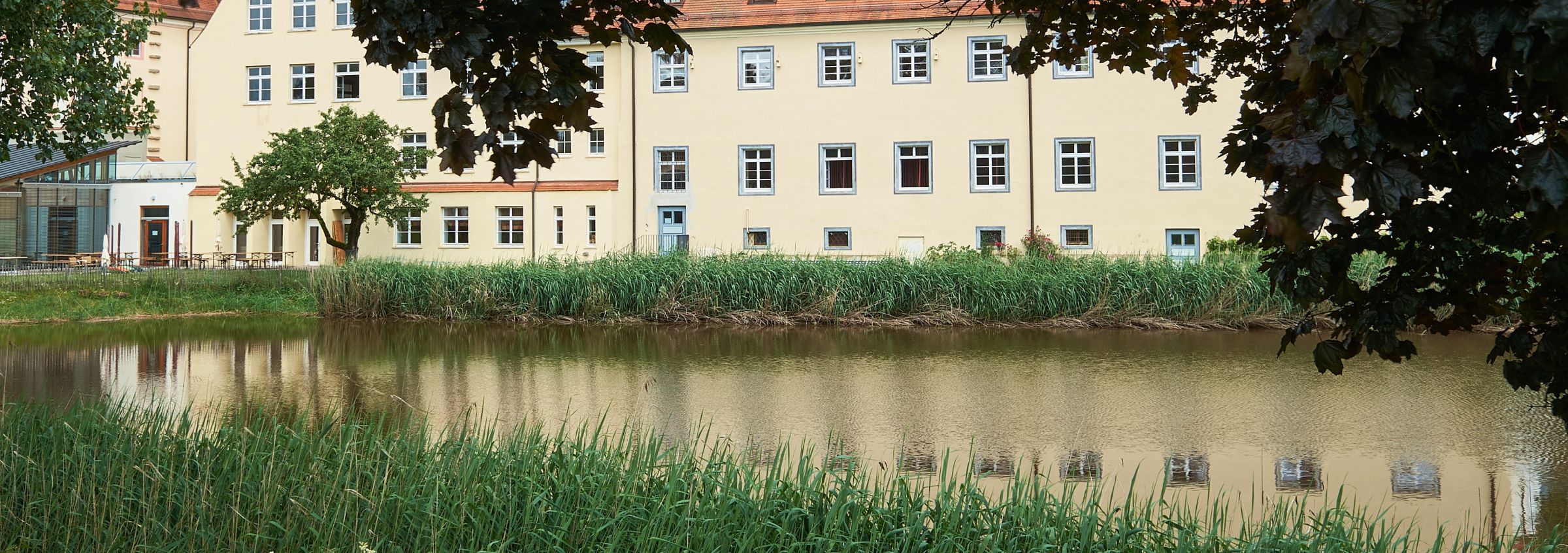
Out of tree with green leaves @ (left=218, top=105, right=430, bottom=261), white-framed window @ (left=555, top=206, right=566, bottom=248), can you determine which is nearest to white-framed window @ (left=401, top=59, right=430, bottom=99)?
tree with green leaves @ (left=218, top=105, right=430, bottom=261)

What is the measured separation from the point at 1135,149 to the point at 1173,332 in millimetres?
13931

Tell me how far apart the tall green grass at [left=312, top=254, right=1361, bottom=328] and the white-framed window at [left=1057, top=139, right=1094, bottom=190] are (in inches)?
435

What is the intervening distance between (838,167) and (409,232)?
11969 mm

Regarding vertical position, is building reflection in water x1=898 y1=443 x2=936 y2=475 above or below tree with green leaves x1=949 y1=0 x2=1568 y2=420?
Result: below

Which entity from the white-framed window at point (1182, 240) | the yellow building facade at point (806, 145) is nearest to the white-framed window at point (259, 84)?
the yellow building facade at point (806, 145)

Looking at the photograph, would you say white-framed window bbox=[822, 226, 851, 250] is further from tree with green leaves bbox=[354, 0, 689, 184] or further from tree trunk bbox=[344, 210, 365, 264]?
tree with green leaves bbox=[354, 0, 689, 184]

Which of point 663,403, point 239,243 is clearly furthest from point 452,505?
point 239,243

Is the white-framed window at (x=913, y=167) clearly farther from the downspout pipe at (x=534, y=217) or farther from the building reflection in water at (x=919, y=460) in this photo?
the building reflection in water at (x=919, y=460)

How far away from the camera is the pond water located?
752 centimetres

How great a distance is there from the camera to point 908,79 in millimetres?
32719

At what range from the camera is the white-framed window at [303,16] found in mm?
35719

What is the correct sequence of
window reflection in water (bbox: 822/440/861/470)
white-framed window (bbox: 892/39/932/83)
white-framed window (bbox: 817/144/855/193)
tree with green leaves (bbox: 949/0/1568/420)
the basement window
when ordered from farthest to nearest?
the basement window → white-framed window (bbox: 817/144/855/193) → white-framed window (bbox: 892/39/932/83) → window reflection in water (bbox: 822/440/861/470) → tree with green leaves (bbox: 949/0/1568/420)

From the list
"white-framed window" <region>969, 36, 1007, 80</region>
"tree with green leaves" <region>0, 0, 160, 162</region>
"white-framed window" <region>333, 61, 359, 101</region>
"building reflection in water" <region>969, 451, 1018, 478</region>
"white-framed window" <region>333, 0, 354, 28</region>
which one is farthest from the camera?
"white-framed window" <region>333, 61, 359, 101</region>

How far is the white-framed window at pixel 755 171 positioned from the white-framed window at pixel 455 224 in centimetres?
779
